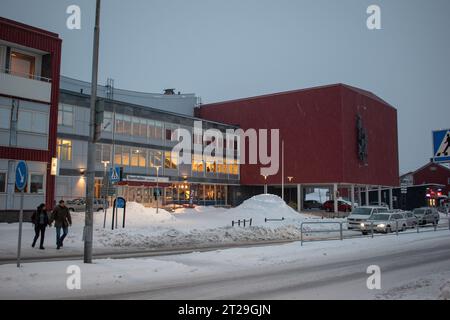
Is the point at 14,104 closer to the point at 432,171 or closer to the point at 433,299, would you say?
the point at 433,299

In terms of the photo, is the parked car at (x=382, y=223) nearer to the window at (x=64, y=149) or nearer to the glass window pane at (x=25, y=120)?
the glass window pane at (x=25, y=120)

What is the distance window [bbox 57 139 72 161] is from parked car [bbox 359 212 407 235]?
30.2 meters

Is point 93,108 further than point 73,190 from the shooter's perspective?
No

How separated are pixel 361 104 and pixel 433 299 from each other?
194ft

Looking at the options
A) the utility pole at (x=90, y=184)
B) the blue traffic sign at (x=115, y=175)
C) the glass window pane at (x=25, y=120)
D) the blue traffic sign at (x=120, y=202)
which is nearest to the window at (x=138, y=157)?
the glass window pane at (x=25, y=120)

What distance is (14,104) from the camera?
29.8 metres

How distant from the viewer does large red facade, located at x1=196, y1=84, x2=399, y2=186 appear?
6062 centimetres

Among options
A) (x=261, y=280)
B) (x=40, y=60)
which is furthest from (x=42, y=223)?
(x=40, y=60)

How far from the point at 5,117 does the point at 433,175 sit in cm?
9611

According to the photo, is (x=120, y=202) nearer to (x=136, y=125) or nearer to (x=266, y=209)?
(x=266, y=209)

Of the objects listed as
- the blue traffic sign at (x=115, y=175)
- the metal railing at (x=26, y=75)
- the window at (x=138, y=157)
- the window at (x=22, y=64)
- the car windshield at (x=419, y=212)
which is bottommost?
the car windshield at (x=419, y=212)

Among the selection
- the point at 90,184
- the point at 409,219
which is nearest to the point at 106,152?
the point at 409,219

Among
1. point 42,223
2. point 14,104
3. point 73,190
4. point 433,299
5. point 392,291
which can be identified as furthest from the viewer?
point 73,190

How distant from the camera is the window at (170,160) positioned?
57.7 metres
